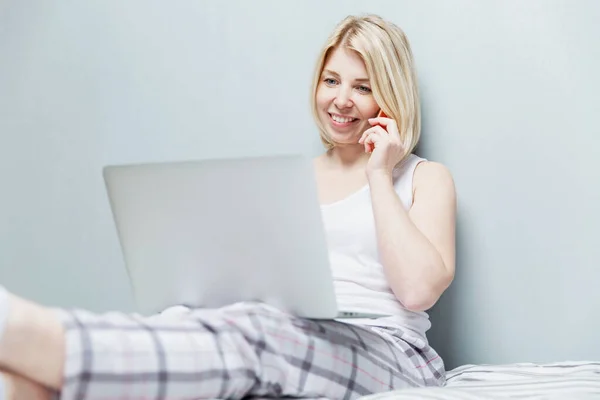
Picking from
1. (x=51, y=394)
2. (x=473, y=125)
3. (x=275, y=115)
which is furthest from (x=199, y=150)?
(x=51, y=394)

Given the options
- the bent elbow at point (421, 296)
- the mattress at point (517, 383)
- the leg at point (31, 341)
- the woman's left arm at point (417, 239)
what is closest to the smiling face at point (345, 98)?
the woman's left arm at point (417, 239)

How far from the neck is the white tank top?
0.39ft

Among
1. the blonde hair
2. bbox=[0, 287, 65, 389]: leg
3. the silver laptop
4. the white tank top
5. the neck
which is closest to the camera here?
bbox=[0, 287, 65, 389]: leg

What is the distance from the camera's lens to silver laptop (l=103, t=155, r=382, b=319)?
1139 millimetres

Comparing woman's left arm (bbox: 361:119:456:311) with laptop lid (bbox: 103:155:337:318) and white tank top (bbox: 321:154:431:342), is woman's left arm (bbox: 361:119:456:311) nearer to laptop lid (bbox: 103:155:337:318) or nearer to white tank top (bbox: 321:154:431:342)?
white tank top (bbox: 321:154:431:342)

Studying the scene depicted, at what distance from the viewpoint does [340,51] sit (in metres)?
1.76

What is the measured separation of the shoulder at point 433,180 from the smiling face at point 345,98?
164mm

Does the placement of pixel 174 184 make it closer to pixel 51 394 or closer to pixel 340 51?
pixel 51 394

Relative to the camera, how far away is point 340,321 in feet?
4.38

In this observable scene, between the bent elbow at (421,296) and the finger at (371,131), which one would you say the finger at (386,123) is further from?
the bent elbow at (421,296)

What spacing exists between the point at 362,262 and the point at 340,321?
301mm

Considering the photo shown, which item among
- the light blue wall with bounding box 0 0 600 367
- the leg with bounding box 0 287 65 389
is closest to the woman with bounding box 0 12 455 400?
the leg with bounding box 0 287 65 389

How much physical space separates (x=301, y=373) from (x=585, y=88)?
2.98 ft

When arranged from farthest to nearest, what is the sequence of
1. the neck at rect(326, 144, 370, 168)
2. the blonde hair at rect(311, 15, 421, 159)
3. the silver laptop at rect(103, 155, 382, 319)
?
the neck at rect(326, 144, 370, 168), the blonde hair at rect(311, 15, 421, 159), the silver laptop at rect(103, 155, 382, 319)
